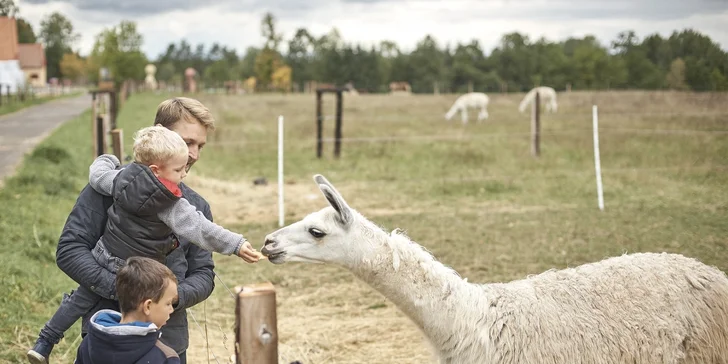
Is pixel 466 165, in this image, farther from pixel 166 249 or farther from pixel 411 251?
pixel 166 249

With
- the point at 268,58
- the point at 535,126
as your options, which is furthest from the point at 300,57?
the point at 535,126

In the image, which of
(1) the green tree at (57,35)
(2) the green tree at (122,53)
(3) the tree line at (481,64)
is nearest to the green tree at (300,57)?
(3) the tree line at (481,64)

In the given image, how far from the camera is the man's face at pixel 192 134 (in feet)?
9.42

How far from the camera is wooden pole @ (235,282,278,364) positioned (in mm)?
2191

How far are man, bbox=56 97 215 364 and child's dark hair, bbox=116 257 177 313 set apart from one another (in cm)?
29

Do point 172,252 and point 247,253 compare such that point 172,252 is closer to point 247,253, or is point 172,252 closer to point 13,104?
point 247,253

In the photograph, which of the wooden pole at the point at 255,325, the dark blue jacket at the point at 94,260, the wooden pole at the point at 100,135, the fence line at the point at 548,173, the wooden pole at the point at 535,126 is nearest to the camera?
the wooden pole at the point at 255,325

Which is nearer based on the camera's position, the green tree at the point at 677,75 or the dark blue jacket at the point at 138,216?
the dark blue jacket at the point at 138,216

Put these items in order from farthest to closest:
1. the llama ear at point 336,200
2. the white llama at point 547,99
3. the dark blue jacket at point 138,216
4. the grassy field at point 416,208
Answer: the white llama at point 547,99 < the grassy field at point 416,208 < the llama ear at point 336,200 < the dark blue jacket at point 138,216

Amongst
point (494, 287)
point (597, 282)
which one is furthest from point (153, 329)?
point (597, 282)

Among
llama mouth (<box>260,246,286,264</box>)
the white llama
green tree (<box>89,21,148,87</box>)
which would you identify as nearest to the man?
llama mouth (<box>260,246,286,264</box>)

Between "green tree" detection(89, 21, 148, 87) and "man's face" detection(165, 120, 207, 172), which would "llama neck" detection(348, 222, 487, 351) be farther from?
"green tree" detection(89, 21, 148, 87)

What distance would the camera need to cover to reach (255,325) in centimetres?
221

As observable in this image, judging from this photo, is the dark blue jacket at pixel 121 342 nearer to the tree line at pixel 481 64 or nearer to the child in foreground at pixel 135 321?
the child in foreground at pixel 135 321
